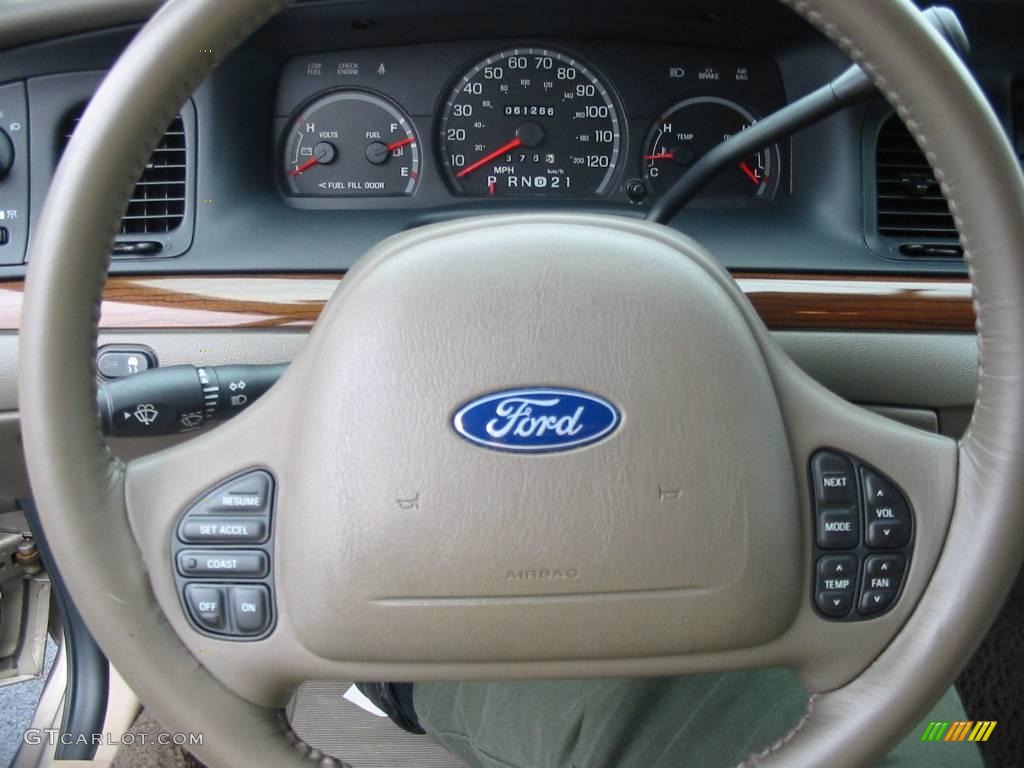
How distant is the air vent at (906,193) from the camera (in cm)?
152

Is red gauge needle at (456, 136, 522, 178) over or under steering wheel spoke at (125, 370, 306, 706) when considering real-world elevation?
over

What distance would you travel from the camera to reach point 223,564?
782 mm

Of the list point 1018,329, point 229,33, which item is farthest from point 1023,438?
point 229,33

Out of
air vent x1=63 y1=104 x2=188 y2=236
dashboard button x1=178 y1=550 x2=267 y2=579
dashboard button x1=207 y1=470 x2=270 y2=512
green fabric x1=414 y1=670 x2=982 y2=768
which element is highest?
→ air vent x1=63 y1=104 x2=188 y2=236

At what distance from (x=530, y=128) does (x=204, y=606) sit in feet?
3.38

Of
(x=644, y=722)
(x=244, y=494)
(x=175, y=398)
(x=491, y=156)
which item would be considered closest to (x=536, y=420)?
(x=244, y=494)

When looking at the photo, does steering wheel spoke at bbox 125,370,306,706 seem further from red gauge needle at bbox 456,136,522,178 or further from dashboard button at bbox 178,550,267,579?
red gauge needle at bbox 456,136,522,178

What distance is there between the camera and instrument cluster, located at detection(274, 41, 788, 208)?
5.22 feet

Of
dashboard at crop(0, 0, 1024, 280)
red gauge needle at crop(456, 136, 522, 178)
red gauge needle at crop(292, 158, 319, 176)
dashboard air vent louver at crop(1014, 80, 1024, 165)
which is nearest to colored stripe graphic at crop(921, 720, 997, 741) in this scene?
dashboard at crop(0, 0, 1024, 280)

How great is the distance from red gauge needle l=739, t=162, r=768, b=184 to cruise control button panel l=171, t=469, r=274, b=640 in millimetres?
1088

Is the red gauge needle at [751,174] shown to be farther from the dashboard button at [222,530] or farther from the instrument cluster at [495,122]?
the dashboard button at [222,530]

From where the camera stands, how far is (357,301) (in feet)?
2.73

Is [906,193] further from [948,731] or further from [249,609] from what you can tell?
[249,609]

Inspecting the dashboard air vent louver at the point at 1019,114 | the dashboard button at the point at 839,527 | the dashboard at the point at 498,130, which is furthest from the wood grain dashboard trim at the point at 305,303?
the dashboard button at the point at 839,527
